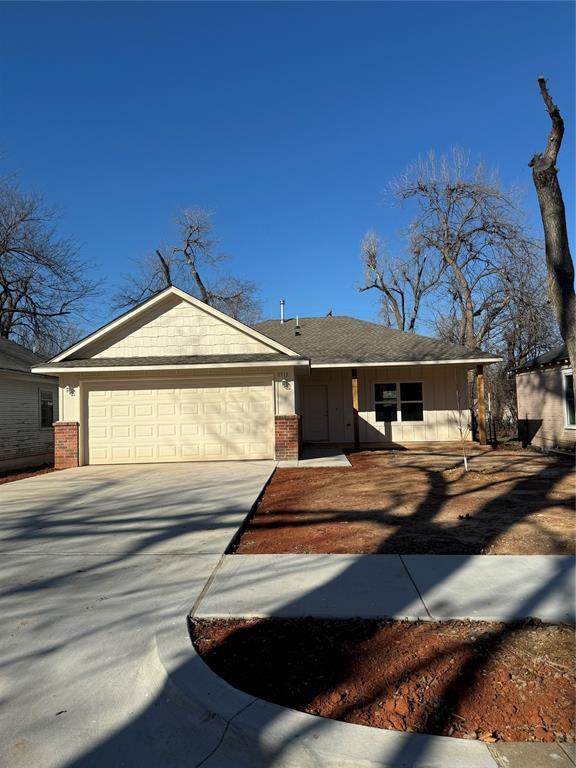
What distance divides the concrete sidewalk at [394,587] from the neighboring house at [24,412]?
12238 mm

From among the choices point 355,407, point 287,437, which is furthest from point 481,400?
point 287,437

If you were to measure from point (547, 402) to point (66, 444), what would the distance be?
14.3m

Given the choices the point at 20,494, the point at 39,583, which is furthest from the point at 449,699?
the point at 20,494

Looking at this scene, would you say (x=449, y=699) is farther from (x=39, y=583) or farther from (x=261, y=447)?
(x=261, y=447)

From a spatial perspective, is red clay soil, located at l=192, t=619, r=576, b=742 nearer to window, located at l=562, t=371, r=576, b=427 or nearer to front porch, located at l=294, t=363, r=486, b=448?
window, located at l=562, t=371, r=576, b=427

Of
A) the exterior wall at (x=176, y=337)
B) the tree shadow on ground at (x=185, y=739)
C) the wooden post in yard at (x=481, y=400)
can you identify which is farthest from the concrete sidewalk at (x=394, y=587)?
the wooden post in yard at (x=481, y=400)

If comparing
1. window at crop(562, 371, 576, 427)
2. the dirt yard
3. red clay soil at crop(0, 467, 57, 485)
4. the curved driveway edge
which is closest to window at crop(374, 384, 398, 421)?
window at crop(562, 371, 576, 427)

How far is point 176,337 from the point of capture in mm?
13836

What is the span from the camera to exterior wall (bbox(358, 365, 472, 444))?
17250 mm

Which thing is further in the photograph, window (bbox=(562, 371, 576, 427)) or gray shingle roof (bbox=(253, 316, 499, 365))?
gray shingle roof (bbox=(253, 316, 499, 365))

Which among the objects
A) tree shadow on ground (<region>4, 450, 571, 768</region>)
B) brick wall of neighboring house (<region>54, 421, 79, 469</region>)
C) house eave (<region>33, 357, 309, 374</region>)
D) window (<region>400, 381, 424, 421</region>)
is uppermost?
house eave (<region>33, 357, 309, 374</region>)

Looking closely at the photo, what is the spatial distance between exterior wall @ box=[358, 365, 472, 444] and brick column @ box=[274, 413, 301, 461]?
4.79 m

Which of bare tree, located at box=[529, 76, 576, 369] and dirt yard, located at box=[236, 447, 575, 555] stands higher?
bare tree, located at box=[529, 76, 576, 369]

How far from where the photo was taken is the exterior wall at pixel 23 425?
14.8m
